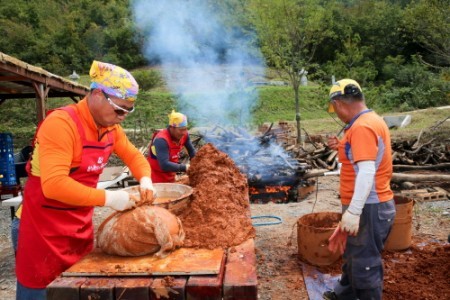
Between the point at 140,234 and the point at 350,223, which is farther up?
the point at 140,234

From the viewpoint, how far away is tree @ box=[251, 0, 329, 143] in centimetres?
1366

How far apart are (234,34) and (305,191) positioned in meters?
18.1

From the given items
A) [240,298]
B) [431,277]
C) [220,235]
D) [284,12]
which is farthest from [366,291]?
[284,12]

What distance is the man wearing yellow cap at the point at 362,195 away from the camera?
10.6ft

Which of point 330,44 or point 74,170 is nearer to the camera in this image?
point 74,170

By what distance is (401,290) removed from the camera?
411 centimetres

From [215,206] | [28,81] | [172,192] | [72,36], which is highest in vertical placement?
[72,36]

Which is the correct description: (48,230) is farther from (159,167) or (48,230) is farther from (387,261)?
(387,261)

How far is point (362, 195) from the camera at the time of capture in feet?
10.5

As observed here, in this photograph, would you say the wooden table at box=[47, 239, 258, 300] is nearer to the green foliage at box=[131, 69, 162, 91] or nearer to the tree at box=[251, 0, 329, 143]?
the tree at box=[251, 0, 329, 143]

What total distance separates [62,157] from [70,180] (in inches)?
5.8

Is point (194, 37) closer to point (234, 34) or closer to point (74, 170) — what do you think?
point (234, 34)

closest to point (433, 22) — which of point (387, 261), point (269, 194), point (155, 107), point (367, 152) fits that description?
point (269, 194)

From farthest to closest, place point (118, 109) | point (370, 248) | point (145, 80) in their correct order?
point (145, 80), point (370, 248), point (118, 109)
